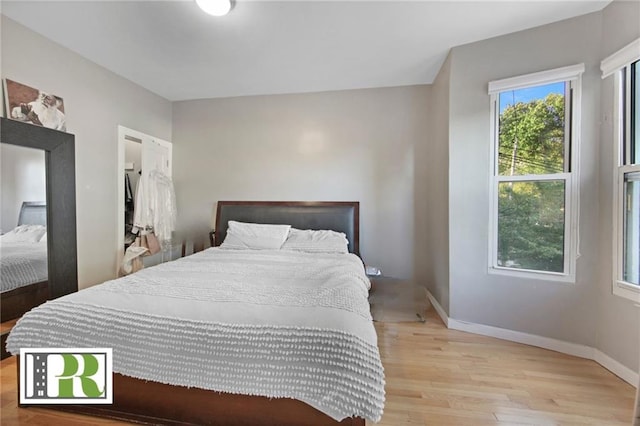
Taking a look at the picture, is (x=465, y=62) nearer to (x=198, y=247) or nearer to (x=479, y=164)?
(x=479, y=164)

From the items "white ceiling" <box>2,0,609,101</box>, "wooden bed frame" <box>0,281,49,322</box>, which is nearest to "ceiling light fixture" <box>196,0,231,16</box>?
"white ceiling" <box>2,0,609,101</box>

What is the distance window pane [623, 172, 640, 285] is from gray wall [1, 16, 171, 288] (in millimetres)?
4523

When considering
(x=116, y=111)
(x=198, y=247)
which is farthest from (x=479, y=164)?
(x=116, y=111)

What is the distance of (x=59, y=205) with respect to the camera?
2371 mm

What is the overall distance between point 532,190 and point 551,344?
1276mm

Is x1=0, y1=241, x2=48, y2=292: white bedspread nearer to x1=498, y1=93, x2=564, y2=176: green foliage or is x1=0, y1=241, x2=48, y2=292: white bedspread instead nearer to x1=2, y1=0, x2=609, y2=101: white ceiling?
x1=2, y1=0, x2=609, y2=101: white ceiling

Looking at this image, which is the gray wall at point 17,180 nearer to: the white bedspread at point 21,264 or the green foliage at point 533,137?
the white bedspread at point 21,264

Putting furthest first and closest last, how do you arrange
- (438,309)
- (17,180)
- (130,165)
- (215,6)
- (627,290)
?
(130,165), (438,309), (17,180), (215,6), (627,290)

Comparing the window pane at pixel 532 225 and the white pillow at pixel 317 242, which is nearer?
the window pane at pixel 532 225

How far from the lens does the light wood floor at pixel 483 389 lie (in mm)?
1438

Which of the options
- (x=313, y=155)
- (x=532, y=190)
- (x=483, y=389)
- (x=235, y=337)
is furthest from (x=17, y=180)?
(x=532, y=190)

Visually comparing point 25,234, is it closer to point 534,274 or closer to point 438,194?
point 438,194

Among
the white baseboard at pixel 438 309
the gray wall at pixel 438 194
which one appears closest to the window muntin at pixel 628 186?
the gray wall at pixel 438 194

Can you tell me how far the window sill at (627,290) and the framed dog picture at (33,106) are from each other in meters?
4.65
